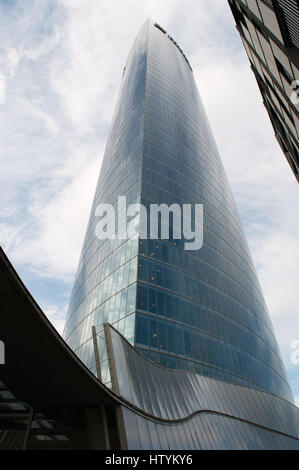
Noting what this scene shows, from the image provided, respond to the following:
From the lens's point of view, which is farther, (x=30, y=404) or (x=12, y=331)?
(x=30, y=404)

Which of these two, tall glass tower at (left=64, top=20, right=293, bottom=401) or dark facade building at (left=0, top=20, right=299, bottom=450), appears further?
tall glass tower at (left=64, top=20, right=293, bottom=401)

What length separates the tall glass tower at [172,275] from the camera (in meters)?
32.6

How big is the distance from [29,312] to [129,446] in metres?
6.76

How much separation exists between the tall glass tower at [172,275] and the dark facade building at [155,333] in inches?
8.5

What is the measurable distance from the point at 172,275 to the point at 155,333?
818 centimetres

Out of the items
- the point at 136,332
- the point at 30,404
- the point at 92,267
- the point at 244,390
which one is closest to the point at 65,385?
the point at 30,404

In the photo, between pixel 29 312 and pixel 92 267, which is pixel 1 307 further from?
pixel 92 267

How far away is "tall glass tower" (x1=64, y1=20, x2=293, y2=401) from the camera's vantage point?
32562 millimetres

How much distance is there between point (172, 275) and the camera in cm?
3675

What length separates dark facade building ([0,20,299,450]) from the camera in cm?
1191

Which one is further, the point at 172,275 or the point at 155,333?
the point at 172,275

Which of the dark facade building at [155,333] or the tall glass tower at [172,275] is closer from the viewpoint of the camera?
the dark facade building at [155,333]

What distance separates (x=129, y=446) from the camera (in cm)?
1155

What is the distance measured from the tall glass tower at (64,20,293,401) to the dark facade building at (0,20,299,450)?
0.21m
